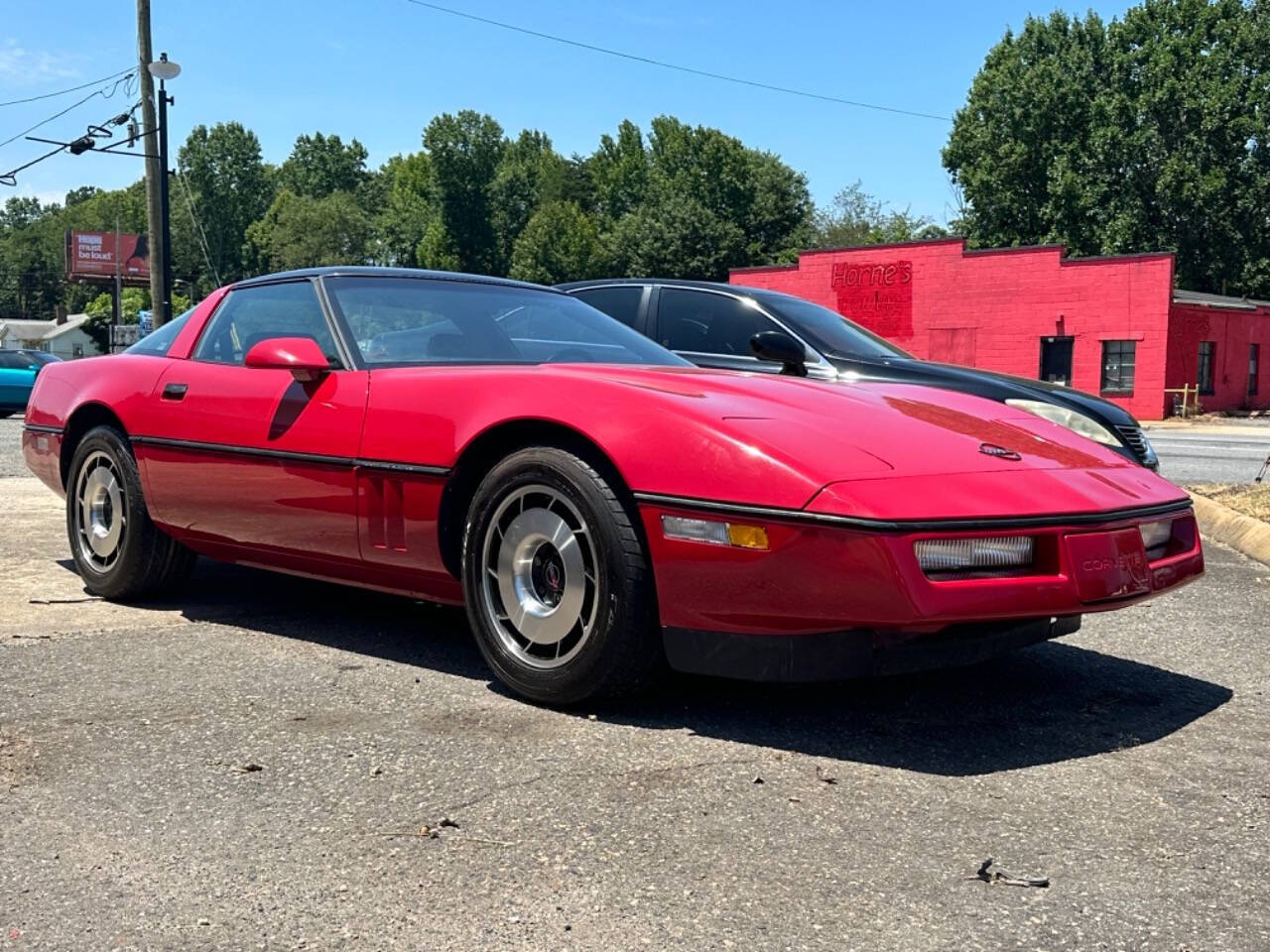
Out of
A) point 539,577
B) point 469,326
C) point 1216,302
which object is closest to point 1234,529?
point 469,326

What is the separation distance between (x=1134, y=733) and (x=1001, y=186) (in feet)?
153

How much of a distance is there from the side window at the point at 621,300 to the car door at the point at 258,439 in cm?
316

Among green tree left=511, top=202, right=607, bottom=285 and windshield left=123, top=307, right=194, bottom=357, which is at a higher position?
green tree left=511, top=202, right=607, bottom=285

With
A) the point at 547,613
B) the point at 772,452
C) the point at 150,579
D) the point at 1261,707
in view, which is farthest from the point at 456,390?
the point at 1261,707

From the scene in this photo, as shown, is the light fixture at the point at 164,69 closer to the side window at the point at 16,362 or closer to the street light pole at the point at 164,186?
the street light pole at the point at 164,186

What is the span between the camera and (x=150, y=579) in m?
4.71

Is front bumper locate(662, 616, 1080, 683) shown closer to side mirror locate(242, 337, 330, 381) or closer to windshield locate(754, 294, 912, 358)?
side mirror locate(242, 337, 330, 381)

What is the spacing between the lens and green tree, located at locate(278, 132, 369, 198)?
121062 mm

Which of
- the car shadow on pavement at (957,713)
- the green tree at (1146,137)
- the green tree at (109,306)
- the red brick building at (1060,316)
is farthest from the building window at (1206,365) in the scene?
the green tree at (109,306)

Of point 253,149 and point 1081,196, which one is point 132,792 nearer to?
point 1081,196

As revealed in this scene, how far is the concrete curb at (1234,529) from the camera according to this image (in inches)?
249

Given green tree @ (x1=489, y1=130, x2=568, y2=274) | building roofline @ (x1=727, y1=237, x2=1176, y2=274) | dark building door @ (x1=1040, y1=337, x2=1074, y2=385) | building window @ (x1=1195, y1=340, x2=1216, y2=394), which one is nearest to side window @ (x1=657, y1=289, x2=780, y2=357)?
building roofline @ (x1=727, y1=237, x2=1176, y2=274)

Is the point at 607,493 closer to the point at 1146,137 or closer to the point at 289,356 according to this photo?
the point at 289,356

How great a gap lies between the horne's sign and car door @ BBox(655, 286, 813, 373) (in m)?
25.5
